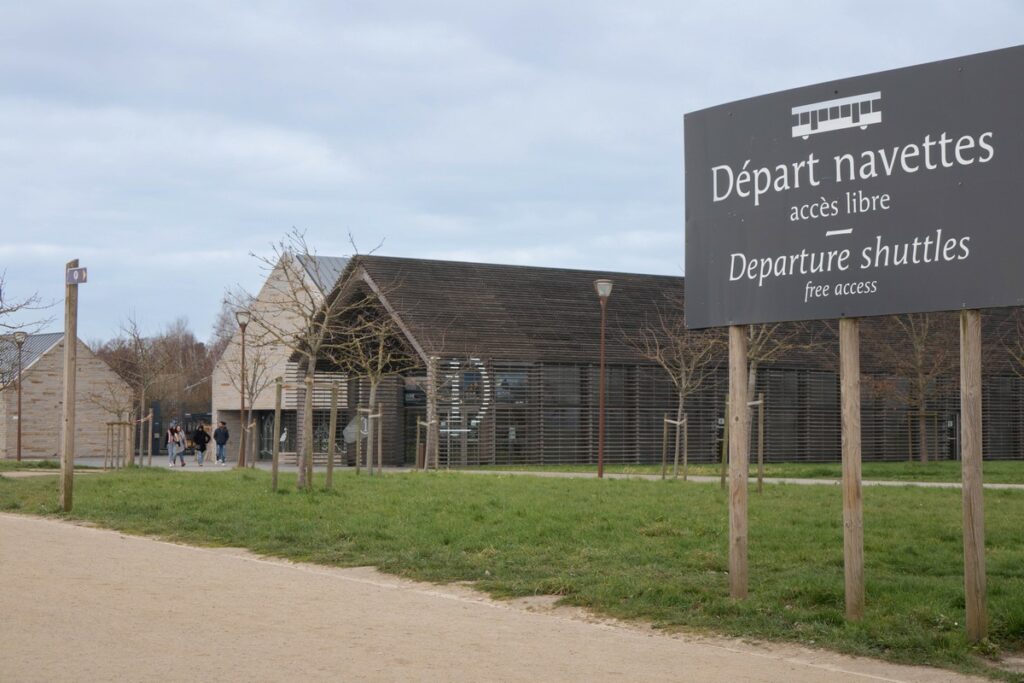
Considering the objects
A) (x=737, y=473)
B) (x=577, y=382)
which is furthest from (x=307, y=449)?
(x=577, y=382)

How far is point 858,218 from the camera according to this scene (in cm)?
988

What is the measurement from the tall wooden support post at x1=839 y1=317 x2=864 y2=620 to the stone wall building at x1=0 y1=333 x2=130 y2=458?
49164 mm

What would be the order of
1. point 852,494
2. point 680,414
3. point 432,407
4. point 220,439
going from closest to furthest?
point 852,494 < point 680,414 < point 432,407 < point 220,439

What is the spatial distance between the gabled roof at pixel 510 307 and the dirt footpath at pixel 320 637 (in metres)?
26.5

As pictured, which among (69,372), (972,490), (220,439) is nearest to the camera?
(972,490)

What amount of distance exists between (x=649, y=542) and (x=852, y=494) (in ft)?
14.2

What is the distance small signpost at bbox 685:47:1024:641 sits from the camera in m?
9.04

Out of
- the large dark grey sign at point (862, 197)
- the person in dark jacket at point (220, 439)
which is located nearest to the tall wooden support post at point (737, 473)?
the large dark grey sign at point (862, 197)

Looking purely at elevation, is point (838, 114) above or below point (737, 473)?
above

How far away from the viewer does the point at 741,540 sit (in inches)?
410

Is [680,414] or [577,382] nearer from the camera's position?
[680,414]

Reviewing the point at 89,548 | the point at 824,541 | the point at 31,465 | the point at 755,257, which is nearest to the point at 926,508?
the point at 824,541

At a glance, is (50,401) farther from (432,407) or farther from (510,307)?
(432,407)

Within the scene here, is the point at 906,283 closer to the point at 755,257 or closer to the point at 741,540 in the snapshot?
the point at 755,257
